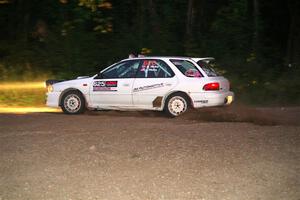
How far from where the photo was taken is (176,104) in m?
13.4

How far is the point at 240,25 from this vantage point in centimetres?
2356

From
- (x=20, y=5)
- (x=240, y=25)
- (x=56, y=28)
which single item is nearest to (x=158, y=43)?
(x=240, y=25)

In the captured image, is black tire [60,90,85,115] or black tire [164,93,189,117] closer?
black tire [164,93,189,117]

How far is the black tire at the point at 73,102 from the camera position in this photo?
14.3 metres

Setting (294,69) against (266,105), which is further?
(294,69)

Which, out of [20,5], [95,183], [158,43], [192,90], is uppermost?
[20,5]

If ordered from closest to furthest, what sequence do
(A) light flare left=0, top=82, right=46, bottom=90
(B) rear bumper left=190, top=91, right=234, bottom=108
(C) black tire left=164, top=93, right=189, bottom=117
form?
(B) rear bumper left=190, top=91, right=234, bottom=108
(C) black tire left=164, top=93, right=189, bottom=117
(A) light flare left=0, top=82, right=46, bottom=90

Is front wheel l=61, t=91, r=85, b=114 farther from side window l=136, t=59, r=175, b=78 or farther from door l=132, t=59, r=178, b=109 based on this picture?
side window l=136, t=59, r=175, b=78

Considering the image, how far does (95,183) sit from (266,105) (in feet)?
39.3

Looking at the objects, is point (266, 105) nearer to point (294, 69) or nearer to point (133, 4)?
point (294, 69)

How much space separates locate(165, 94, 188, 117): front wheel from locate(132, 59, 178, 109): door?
0.21 m

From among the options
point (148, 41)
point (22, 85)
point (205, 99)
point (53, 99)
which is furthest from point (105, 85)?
point (148, 41)

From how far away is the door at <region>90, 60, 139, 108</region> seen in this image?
13.9m

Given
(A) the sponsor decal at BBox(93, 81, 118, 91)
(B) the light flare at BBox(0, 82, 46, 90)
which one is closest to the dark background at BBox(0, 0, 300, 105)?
(B) the light flare at BBox(0, 82, 46, 90)
